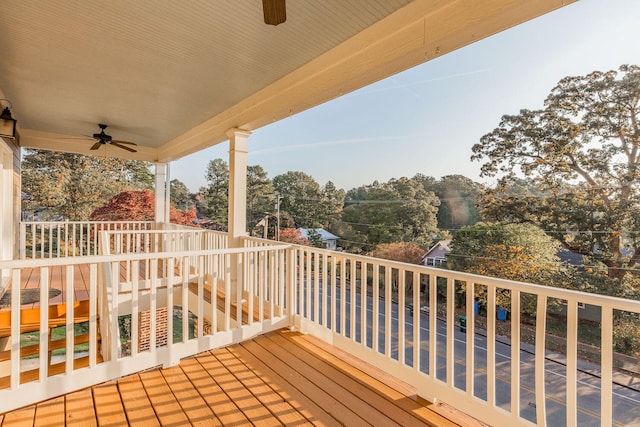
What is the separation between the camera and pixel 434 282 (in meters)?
2.20

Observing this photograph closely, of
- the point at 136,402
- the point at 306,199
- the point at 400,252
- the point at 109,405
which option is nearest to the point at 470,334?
the point at 400,252

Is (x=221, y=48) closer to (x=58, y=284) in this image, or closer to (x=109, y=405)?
(x=109, y=405)

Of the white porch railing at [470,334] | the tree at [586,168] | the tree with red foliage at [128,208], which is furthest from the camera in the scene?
the tree with red foliage at [128,208]

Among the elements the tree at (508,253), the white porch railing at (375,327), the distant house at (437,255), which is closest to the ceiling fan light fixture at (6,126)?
the white porch railing at (375,327)

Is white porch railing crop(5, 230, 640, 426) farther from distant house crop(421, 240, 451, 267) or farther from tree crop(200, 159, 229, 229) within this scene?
tree crop(200, 159, 229, 229)

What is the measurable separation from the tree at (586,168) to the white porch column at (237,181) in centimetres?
330

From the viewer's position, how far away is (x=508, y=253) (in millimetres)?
3377

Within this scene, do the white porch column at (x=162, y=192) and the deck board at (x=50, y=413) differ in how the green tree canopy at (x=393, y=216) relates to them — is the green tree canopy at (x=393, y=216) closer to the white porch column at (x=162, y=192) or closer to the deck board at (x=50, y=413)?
the deck board at (x=50, y=413)

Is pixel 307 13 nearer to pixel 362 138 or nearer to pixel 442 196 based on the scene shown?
pixel 442 196

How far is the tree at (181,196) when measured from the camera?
13086 mm

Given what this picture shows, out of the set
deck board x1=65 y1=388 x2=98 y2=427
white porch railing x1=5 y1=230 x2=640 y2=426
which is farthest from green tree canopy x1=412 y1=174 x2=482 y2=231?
deck board x1=65 y1=388 x2=98 y2=427

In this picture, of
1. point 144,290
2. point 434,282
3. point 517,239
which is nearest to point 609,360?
point 434,282

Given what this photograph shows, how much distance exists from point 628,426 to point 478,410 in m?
1.02

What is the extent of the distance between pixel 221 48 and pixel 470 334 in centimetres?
299
